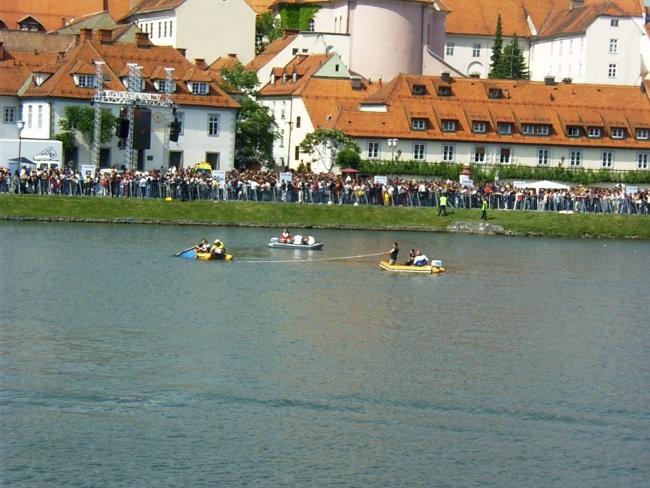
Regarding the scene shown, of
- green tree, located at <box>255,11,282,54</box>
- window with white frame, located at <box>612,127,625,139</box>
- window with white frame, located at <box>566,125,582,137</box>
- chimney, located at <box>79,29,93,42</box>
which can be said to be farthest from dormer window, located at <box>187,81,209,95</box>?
green tree, located at <box>255,11,282,54</box>

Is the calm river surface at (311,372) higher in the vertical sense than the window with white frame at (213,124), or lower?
lower

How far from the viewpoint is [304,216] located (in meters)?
84.1

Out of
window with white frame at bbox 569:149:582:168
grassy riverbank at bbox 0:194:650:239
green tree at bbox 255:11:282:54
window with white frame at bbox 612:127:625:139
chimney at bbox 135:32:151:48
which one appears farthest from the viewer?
green tree at bbox 255:11:282:54

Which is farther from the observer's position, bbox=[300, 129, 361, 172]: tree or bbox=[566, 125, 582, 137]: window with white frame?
bbox=[566, 125, 582, 137]: window with white frame

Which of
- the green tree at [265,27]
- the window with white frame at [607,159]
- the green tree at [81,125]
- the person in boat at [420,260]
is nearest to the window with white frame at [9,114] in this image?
the green tree at [81,125]

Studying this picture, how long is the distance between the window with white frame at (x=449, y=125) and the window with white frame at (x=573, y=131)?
9412mm

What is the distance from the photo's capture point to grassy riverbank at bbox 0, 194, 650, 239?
7894 cm

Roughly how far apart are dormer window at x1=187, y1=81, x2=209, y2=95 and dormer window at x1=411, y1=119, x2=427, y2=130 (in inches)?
629

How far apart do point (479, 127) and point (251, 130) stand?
1780 centimetres

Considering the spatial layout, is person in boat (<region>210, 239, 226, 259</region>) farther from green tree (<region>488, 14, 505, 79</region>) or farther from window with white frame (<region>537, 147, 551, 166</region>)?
green tree (<region>488, 14, 505, 79</region>)

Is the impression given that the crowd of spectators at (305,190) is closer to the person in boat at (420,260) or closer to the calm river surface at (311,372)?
the calm river surface at (311,372)

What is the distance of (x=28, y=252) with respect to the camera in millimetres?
65812

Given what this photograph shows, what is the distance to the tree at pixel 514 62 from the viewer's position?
483 ft

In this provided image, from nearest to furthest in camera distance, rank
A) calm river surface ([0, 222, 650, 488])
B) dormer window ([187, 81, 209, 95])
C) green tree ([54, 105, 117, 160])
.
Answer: calm river surface ([0, 222, 650, 488]), green tree ([54, 105, 117, 160]), dormer window ([187, 81, 209, 95])
